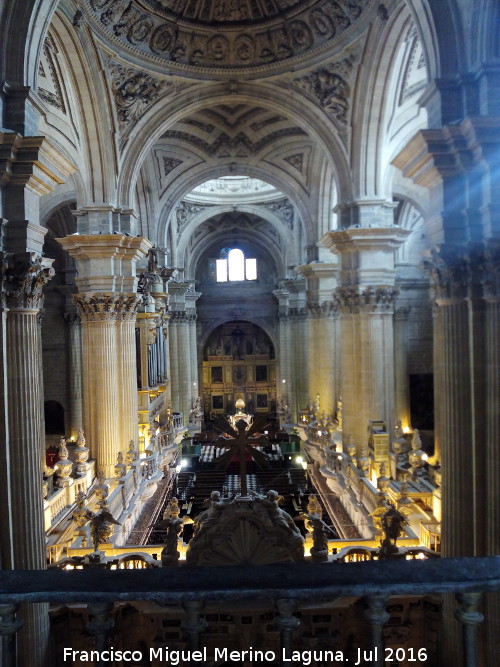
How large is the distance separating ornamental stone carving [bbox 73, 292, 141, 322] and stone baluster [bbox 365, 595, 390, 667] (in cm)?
1253

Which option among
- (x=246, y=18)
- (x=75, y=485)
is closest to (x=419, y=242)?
(x=246, y=18)

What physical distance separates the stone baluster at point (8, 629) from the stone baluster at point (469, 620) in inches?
68.2

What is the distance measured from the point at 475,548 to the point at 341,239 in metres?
9.18

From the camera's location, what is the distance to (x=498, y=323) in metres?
6.10

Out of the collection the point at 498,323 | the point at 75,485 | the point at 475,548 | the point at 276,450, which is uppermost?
the point at 498,323

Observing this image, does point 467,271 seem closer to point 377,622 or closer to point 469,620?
point 469,620

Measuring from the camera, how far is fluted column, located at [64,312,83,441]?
843 inches

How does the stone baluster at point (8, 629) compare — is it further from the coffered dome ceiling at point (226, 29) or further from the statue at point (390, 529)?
the coffered dome ceiling at point (226, 29)

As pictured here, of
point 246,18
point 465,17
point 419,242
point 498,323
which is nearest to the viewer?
point 498,323

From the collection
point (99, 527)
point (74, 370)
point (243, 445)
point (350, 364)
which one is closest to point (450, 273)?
point (243, 445)

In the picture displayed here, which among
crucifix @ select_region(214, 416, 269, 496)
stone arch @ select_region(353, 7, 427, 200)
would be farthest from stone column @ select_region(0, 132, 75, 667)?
stone arch @ select_region(353, 7, 427, 200)

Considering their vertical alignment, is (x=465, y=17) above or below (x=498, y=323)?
above

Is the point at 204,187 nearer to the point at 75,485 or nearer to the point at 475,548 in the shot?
the point at 75,485

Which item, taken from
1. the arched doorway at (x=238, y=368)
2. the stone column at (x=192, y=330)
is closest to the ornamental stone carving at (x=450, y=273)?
the stone column at (x=192, y=330)
